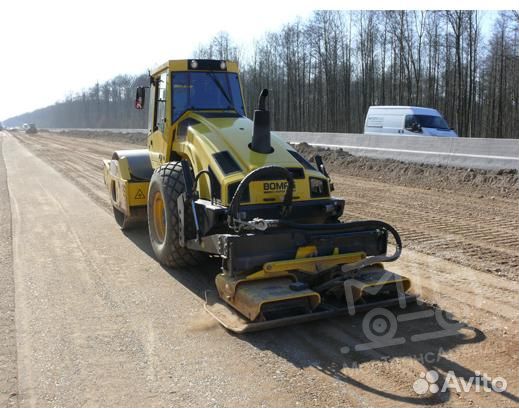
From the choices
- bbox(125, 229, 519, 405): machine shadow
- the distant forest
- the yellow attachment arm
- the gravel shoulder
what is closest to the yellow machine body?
the yellow attachment arm

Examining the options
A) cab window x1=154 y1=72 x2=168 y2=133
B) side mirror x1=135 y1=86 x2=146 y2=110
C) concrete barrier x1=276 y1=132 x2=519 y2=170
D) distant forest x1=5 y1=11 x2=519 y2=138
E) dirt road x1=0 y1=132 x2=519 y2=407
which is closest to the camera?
dirt road x1=0 y1=132 x2=519 y2=407

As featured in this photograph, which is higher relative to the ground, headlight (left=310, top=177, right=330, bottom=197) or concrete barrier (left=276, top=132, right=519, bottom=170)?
concrete barrier (left=276, top=132, right=519, bottom=170)

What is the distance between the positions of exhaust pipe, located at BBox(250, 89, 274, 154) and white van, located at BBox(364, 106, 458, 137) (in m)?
13.9

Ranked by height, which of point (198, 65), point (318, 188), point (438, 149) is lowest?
point (318, 188)

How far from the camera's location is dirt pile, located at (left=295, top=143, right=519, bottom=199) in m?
11.4

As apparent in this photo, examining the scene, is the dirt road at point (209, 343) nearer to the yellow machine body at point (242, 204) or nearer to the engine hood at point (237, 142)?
the yellow machine body at point (242, 204)

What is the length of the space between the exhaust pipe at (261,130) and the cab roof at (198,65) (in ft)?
5.83

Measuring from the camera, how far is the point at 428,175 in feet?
43.5

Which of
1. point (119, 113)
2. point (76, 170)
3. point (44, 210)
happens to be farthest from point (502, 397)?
point (119, 113)

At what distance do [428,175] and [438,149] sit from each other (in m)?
1.26

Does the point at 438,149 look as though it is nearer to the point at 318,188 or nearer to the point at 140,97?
the point at 140,97

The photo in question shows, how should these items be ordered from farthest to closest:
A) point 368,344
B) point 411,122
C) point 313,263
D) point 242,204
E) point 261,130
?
point 411,122
point 261,130
point 242,204
point 313,263
point 368,344

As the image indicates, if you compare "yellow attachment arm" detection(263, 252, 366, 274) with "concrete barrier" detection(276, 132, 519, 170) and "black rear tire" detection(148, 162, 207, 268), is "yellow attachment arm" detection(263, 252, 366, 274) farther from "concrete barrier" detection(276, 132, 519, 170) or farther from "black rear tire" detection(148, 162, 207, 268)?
"concrete barrier" detection(276, 132, 519, 170)

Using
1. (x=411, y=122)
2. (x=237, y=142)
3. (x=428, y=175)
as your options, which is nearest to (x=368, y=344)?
(x=237, y=142)
